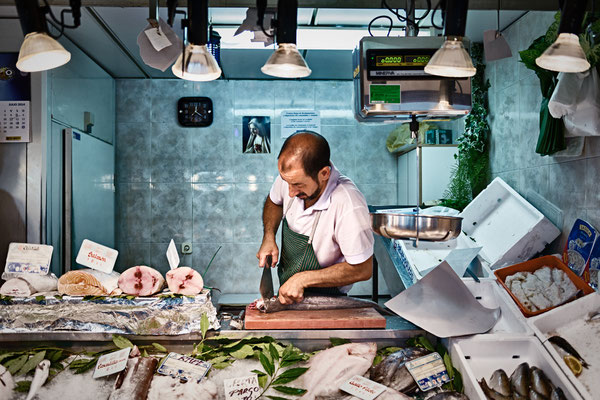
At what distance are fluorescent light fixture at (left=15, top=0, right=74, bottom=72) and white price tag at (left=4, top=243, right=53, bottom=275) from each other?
1136 millimetres

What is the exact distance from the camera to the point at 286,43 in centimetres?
160

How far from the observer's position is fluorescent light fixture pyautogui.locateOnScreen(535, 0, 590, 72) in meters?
1.49

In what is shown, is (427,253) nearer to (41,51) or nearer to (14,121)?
(41,51)

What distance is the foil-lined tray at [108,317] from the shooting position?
200 cm

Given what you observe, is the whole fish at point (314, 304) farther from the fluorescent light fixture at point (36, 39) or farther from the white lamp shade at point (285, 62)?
the fluorescent light fixture at point (36, 39)

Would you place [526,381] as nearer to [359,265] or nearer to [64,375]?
[359,265]

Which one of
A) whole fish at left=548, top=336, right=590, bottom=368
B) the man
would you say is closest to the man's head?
the man

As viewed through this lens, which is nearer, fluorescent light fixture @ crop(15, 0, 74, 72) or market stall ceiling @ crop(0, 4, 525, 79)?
fluorescent light fixture @ crop(15, 0, 74, 72)

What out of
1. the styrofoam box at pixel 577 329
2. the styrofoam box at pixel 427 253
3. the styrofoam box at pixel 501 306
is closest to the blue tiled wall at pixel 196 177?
the styrofoam box at pixel 427 253

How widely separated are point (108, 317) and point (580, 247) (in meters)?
2.56

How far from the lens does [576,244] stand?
2.74 m

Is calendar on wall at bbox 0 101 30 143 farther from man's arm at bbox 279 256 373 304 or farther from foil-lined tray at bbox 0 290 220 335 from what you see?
man's arm at bbox 279 256 373 304

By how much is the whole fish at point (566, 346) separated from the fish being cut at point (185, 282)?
1.60m

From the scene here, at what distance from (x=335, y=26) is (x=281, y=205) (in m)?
1.62
